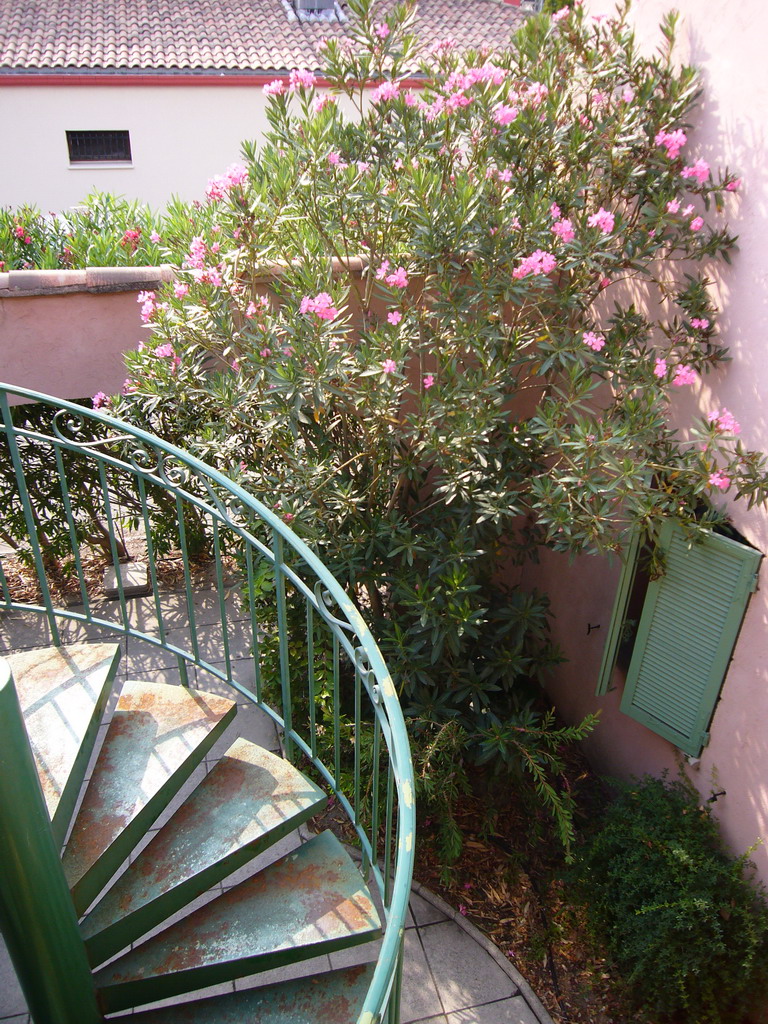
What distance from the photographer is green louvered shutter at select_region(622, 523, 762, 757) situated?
3441 mm

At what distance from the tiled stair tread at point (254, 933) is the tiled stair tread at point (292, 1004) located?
0.08 meters

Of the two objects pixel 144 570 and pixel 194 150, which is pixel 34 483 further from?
pixel 194 150

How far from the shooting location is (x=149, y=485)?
5.45 meters

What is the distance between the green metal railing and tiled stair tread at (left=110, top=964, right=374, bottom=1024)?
1.10 feet

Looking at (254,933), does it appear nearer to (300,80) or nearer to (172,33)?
(300,80)

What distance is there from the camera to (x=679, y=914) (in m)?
3.31

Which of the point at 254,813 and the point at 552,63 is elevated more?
the point at 552,63

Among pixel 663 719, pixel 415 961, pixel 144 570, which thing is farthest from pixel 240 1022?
pixel 144 570

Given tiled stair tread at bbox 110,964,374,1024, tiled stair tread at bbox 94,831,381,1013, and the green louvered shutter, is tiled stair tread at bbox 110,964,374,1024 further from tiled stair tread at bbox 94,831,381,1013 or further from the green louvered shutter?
the green louvered shutter

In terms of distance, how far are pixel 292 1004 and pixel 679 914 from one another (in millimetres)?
1668

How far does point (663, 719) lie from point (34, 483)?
4201 mm

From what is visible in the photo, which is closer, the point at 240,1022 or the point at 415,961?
the point at 240,1022

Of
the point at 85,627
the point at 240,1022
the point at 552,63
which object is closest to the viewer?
the point at 240,1022

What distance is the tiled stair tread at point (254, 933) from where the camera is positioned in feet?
9.02
